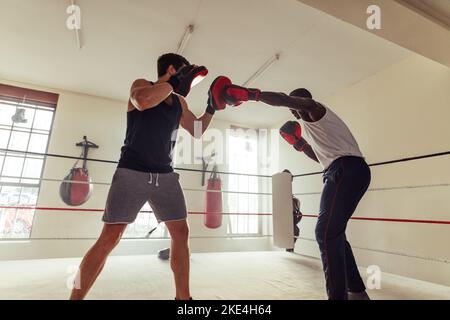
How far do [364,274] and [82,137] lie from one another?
386cm

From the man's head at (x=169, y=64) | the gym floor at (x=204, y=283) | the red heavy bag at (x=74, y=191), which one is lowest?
the gym floor at (x=204, y=283)

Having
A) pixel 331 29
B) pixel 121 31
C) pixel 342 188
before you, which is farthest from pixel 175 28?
pixel 342 188

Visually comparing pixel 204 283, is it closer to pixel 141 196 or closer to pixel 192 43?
pixel 141 196

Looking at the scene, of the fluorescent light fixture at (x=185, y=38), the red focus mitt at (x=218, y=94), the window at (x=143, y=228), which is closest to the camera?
the red focus mitt at (x=218, y=94)

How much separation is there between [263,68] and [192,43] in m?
0.90

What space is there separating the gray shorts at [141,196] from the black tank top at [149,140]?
0.04m

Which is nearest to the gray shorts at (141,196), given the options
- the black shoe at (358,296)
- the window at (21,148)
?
the black shoe at (358,296)

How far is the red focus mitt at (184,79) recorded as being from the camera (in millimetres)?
1099

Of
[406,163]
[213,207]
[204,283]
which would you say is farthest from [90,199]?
[406,163]

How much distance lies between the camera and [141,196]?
3.39 feet

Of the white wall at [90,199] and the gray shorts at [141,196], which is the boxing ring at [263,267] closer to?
the white wall at [90,199]

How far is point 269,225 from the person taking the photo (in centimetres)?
447

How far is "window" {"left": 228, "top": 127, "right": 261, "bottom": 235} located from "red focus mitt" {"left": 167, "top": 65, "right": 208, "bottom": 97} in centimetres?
339

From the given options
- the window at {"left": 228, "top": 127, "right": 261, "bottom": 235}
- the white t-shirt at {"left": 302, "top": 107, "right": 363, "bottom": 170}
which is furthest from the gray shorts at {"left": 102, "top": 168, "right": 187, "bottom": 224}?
the window at {"left": 228, "top": 127, "right": 261, "bottom": 235}
